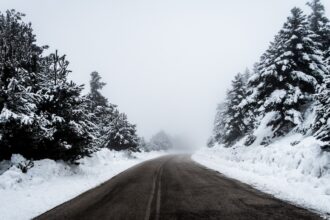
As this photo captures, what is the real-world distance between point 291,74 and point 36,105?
59.6 ft

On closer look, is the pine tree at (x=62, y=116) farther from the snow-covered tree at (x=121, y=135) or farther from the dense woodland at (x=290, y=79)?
the snow-covered tree at (x=121, y=135)

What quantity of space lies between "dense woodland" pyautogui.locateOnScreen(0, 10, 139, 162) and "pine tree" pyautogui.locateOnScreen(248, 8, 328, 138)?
47.0 ft

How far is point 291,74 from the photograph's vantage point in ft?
74.3

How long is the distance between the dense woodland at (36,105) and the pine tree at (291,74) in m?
14.3

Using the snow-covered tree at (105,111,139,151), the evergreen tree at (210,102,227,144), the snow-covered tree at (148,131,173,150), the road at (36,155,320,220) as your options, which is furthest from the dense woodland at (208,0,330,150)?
the snow-covered tree at (148,131,173,150)

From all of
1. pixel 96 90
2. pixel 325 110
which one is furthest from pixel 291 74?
pixel 96 90

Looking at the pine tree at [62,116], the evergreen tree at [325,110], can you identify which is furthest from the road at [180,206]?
the pine tree at [62,116]

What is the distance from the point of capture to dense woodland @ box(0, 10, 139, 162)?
12.4 metres

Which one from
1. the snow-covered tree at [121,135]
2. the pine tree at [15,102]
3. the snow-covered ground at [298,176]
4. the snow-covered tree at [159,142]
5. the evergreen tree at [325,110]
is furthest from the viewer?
the snow-covered tree at [159,142]

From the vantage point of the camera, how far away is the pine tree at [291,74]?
2220cm

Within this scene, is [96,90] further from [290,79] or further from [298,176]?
[298,176]

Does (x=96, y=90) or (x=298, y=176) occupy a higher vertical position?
(x=96, y=90)

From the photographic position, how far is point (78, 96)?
16.0m

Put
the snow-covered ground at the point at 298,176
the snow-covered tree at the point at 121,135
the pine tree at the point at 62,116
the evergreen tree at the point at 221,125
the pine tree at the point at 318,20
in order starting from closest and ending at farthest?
the snow-covered ground at the point at 298,176, the pine tree at the point at 62,116, the pine tree at the point at 318,20, the snow-covered tree at the point at 121,135, the evergreen tree at the point at 221,125
